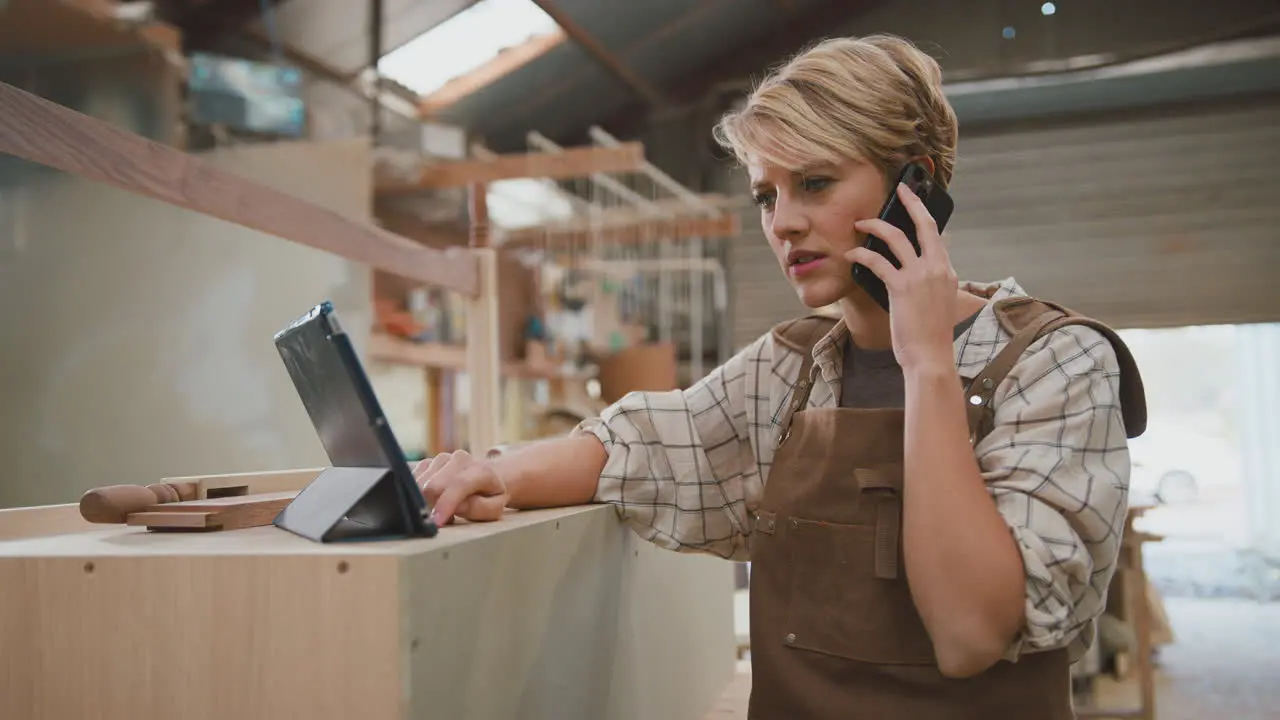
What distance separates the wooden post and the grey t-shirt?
105cm

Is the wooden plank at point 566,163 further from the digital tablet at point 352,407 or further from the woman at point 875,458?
the digital tablet at point 352,407

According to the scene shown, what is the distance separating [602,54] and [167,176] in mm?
4074

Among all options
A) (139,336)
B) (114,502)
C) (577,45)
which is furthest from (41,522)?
(577,45)

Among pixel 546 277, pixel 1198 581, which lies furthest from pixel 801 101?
pixel 1198 581

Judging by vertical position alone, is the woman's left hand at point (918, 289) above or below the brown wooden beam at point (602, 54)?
below

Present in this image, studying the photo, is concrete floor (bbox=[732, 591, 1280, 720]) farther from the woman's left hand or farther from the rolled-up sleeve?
the woman's left hand

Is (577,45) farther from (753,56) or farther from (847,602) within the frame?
(847,602)

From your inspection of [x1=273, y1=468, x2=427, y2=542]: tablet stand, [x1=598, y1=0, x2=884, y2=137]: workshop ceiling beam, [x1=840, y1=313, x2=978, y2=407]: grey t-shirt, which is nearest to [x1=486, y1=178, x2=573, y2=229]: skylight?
[x1=598, y1=0, x2=884, y2=137]: workshop ceiling beam

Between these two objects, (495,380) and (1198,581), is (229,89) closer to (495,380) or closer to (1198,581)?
(495,380)

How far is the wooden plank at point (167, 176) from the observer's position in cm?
98

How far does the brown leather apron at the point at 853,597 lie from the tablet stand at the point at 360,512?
0.48 meters

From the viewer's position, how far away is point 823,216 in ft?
3.58

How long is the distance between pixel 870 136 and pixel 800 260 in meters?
0.15

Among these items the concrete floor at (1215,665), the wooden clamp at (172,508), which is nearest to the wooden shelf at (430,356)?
the concrete floor at (1215,665)
